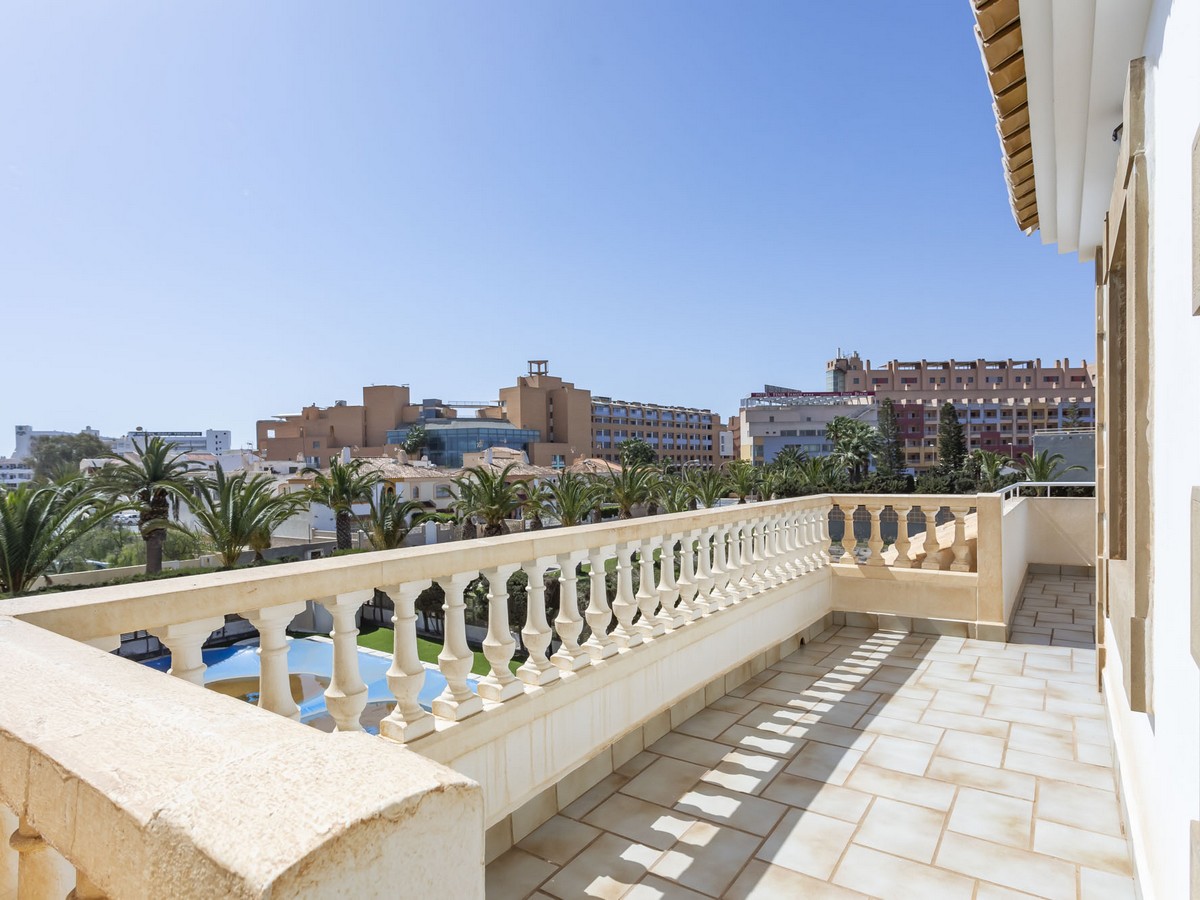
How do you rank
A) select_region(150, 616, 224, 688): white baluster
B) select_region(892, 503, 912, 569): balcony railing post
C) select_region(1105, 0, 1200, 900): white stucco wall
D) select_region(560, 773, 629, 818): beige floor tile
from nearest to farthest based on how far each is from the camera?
select_region(1105, 0, 1200, 900): white stucco wall, select_region(150, 616, 224, 688): white baluster, select_region(560, 773, 629, 818): beige floor tile, select_region(892, 503, 912, 569): balcony railing post

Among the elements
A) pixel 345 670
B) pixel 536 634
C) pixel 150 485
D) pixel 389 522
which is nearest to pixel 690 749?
pixel 536 634

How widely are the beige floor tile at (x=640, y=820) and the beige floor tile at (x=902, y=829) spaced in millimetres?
827

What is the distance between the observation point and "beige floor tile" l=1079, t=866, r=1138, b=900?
256cm

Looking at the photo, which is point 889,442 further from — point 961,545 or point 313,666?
point 961,545

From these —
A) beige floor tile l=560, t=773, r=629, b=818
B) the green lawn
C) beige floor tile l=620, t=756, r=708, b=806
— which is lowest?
the green lawn

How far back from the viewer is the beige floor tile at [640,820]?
10.0 feet

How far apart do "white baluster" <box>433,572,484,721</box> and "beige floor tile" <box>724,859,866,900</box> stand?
1.30 metres

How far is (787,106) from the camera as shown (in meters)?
12.5

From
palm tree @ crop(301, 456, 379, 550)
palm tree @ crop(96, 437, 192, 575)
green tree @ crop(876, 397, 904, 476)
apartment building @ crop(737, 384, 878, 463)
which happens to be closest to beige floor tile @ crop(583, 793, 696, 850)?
palm tree @ crop(96, 437, 192, 575)

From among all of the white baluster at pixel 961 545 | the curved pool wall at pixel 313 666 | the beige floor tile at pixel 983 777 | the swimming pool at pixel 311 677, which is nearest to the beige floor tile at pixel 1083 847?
the beige floor tile at pixel 983 777

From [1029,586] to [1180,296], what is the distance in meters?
8.65

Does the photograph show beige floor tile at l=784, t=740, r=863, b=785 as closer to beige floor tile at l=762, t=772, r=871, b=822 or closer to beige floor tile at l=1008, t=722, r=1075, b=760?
beige floor tile at l=762, t=772, r=871, b=822

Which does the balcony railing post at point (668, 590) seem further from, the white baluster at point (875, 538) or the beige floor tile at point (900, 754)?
the white baluster at point (875, 538)

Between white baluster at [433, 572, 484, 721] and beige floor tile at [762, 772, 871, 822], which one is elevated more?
white baluster at [433, 572, 484, 721]
